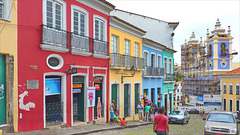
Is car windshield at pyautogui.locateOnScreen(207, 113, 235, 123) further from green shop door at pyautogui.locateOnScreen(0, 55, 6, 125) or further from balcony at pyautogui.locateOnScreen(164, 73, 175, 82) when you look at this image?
balcony at pyautogui.locateOnScreen(164, 73, 175, 82)

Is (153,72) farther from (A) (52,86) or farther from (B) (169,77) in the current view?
(A) (52,86)

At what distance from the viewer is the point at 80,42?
40.2 feet

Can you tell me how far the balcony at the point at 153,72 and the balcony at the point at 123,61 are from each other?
1896 millimetres

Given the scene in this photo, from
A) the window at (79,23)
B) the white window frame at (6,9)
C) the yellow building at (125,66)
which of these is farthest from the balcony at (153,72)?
the white window frame at (6,9)

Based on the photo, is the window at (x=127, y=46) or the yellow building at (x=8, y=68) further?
the window at (x=127, y=46)

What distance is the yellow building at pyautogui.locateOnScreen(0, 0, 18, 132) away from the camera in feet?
28.9

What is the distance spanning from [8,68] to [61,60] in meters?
2.69

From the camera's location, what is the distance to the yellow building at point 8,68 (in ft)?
28.9

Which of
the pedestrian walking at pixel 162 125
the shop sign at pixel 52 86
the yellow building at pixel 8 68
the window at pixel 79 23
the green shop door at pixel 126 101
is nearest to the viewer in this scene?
the pedestrian walking at pixel 162 125

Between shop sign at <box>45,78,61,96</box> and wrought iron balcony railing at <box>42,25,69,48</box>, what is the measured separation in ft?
5.33

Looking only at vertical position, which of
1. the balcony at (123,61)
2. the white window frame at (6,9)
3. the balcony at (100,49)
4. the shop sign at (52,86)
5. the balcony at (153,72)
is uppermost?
the white window frame at (6,9)

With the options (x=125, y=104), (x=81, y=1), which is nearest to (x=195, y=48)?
(x=125, y=104)

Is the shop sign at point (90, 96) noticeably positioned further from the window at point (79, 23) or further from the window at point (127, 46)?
the window at point (127, 46)

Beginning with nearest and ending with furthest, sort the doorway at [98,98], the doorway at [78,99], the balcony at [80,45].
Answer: the balcony at [80,45] → the doorway at [78,99] → the doorway at [98,98]
